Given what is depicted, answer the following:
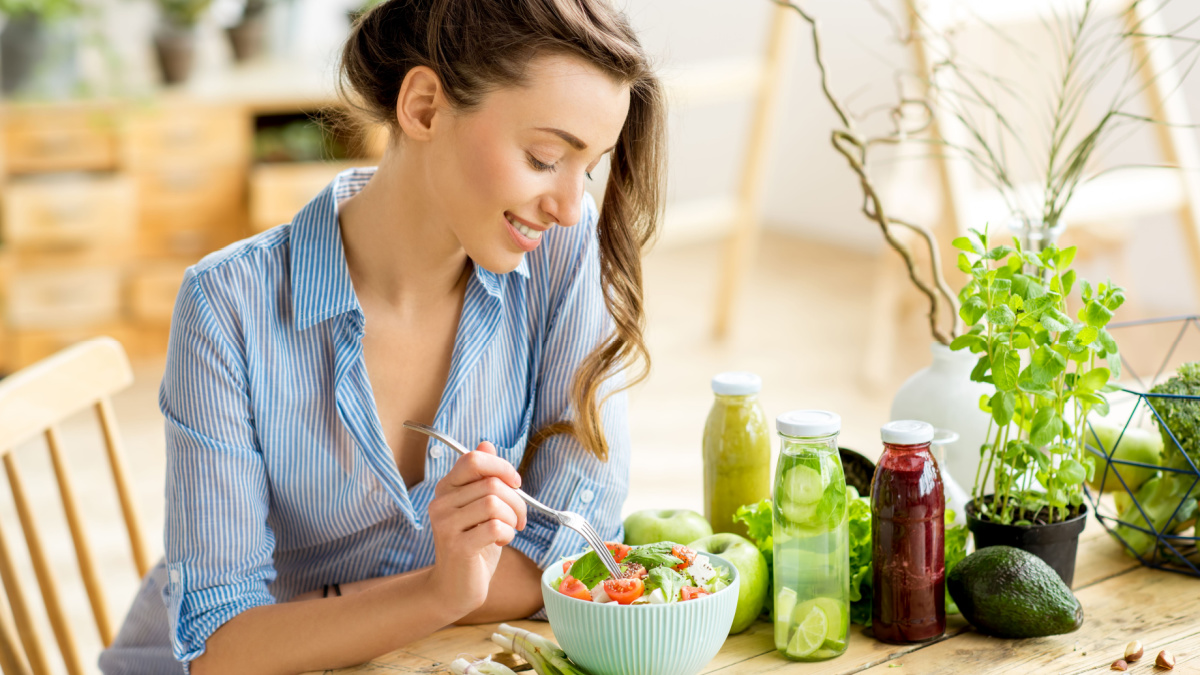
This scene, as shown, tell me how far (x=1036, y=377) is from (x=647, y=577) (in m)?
0.40

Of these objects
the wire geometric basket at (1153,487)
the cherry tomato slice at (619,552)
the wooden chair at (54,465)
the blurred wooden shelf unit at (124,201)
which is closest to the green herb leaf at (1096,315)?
the wire geometric basket at (1153,487)

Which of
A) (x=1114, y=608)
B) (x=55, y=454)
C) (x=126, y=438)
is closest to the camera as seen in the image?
(x=1114, y=608)

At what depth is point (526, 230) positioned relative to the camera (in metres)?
1.17

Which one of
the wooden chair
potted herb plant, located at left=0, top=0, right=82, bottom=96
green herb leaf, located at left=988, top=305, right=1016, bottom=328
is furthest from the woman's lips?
potted herb plant, located at left=0, top=0, right=82, bottom=96

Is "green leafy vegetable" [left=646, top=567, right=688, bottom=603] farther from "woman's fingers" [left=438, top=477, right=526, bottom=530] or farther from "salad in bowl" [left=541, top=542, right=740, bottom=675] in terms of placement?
"woman's fingers" [left=438, top=477, right=526, bottom=530]

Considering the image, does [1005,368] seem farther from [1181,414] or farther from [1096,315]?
[1181,414]

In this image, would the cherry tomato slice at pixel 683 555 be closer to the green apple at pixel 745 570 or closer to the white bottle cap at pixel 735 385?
the green apple at pixel 745 570

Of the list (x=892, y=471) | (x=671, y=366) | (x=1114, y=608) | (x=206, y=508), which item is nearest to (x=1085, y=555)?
(x=1114, y=608)

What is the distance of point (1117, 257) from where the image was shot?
367 centimetres

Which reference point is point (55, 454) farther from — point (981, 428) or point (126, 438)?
point (126, 438)

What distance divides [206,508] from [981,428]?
2.68ft

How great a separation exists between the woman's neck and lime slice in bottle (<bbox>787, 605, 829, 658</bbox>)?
21.7 inches

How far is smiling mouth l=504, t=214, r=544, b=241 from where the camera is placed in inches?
45.8

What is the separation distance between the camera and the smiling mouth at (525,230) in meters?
1.16
